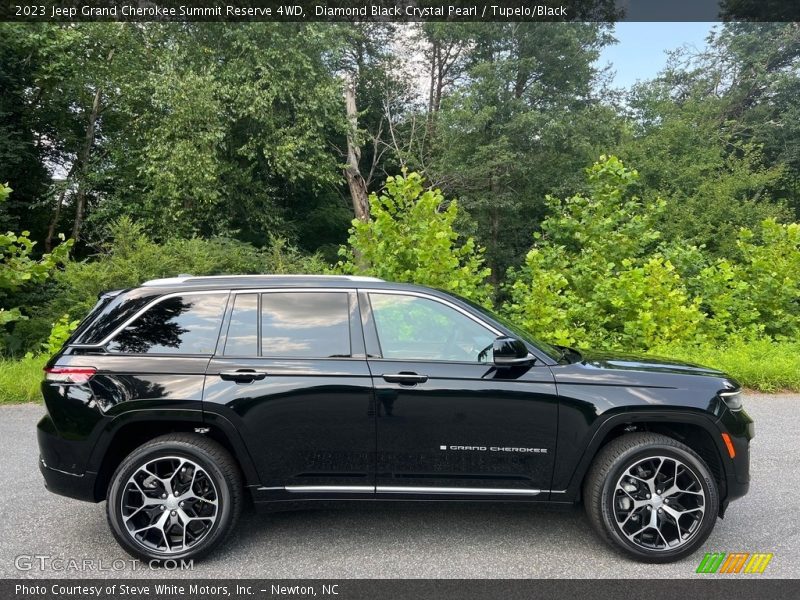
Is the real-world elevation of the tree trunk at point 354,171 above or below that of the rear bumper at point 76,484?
above

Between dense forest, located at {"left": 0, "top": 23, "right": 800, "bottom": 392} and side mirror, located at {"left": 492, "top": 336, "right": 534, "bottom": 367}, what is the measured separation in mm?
5634

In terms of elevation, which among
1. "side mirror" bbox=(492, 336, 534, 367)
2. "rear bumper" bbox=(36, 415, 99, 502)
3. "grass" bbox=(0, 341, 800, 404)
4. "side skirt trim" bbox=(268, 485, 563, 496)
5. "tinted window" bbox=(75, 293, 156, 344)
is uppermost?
"tinted window" bbox=(75, 293, 156, 344)

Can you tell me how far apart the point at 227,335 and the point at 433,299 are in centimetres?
134

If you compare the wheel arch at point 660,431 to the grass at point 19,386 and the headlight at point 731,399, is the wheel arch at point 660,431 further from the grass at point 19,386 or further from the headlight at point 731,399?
the grass at point 19,386

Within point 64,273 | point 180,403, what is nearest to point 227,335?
point 180,403

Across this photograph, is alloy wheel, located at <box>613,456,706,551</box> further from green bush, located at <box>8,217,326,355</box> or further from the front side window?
Result: green bush, located at <box>8,217,326,355</box>

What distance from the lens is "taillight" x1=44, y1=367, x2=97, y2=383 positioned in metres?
3.52

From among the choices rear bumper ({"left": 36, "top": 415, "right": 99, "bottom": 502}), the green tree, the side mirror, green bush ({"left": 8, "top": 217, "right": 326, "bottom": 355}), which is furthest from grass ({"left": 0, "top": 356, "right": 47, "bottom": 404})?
the green tree

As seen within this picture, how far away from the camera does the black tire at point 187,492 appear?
3.38m

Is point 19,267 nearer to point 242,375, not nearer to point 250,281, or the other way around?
point 250,281

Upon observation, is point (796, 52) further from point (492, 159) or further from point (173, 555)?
point (173, 555)

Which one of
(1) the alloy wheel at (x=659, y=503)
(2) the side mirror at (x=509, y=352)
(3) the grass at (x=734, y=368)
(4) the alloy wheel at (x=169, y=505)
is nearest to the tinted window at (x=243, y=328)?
(4) the alloy wheel at (x=169, y=505)

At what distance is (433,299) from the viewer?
149 inches

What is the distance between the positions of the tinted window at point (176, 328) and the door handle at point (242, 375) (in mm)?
204
